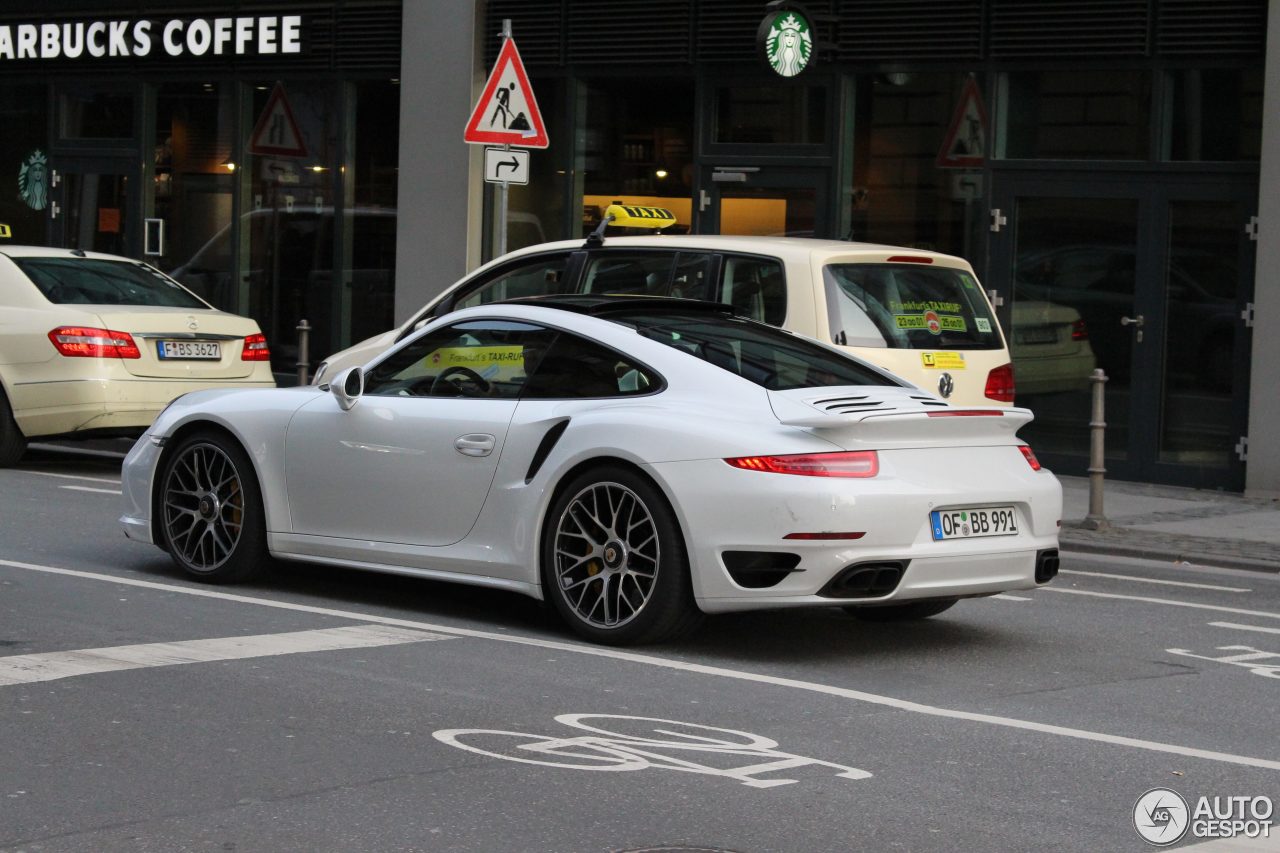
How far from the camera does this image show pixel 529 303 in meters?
8.79

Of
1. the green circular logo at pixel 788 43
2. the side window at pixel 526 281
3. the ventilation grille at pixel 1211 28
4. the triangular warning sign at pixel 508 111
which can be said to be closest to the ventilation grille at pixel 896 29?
the ventilation grille at pixel 1211 28

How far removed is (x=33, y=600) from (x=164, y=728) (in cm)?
267

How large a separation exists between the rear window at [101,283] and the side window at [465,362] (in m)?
A: 6.11

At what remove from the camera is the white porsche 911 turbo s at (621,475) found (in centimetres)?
747

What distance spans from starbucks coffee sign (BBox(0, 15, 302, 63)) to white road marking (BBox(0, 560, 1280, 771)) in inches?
472

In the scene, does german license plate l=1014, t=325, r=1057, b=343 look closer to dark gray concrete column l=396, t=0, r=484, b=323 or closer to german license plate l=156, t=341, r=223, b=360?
dark gray concrete column l=396, t=0, r=484, b=323

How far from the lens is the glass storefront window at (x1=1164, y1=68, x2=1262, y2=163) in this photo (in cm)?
1510

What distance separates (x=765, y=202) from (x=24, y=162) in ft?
33.1

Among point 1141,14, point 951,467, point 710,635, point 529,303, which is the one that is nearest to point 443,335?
point 529,303

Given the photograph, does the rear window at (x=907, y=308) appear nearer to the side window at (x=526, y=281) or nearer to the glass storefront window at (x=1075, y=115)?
the side window at (x=526, y=281)

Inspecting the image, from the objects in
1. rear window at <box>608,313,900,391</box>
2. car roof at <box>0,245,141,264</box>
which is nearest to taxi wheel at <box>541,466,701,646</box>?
rear window at <box>608,313,900,391</box>

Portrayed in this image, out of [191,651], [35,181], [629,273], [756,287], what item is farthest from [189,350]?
[35,181]

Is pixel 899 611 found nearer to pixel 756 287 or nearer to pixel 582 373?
pixel 582 373

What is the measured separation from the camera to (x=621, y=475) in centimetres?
773
